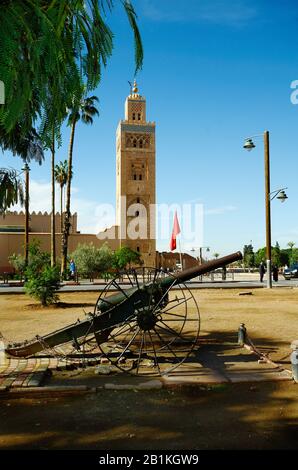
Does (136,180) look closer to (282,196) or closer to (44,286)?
(282,196)

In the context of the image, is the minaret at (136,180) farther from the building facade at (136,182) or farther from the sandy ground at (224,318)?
the sandy ground at (224,318)

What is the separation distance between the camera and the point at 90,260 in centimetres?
4366

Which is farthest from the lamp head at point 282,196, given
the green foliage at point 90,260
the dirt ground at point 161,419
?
the green foliage at point 90,260

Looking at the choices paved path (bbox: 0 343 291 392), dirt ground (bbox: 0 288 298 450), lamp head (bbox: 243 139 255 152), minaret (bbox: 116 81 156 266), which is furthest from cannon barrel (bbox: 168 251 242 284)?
minaret (bbox: 116 81 156 266)

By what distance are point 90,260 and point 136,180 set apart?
39.1m

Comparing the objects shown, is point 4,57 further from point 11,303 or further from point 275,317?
point 11,303

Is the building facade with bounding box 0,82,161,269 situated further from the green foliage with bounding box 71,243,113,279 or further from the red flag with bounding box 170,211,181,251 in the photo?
the red flag with bounding box 170,211,181,251

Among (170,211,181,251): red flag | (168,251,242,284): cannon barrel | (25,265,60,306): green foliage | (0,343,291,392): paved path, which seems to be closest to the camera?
(0,343,291,392): paved path

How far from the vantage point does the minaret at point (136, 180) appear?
7706cm

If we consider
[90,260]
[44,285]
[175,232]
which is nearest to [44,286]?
[44,285]

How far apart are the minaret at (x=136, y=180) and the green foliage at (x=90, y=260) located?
30.2m

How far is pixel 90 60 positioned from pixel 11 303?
14.0 meters

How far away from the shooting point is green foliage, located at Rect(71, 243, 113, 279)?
4347 cm

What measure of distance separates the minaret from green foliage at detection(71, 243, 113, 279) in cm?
3017
